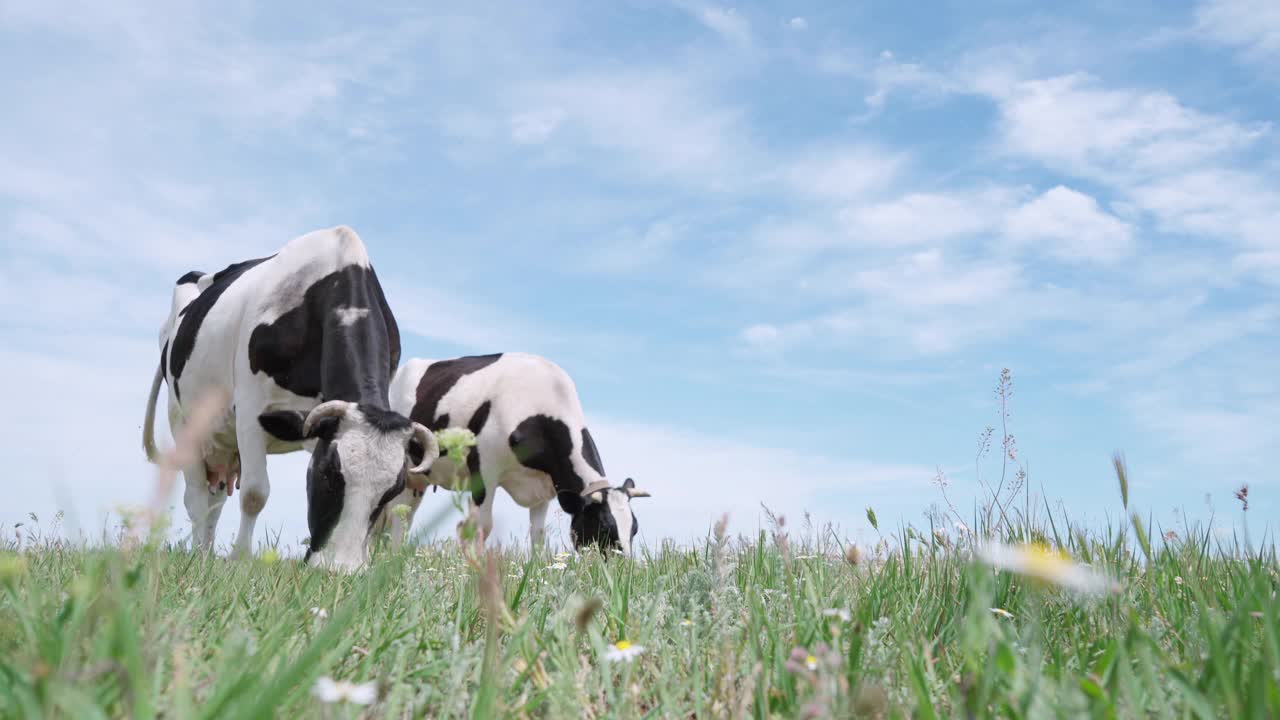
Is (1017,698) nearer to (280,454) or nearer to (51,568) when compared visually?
(51,568)

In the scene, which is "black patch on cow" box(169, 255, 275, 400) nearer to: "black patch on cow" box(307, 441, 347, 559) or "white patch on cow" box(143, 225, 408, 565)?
"white patch on cow" box(143, 225, 408, 565)

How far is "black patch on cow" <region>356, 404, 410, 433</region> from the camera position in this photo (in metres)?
7.08

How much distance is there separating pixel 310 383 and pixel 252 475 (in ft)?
3.09

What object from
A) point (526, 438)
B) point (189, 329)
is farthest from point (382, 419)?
point (526, 438)

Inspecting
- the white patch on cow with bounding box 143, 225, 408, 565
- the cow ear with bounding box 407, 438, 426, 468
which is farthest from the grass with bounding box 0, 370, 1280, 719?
the white patch on cow with bounding box 143, 225, 408, 565

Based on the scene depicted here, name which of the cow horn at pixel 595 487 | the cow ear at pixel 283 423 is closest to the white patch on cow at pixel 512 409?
the cow horn at pixel 595 487

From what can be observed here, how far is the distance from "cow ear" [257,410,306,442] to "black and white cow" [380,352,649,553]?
4195 mm

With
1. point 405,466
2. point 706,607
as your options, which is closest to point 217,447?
point 405,466

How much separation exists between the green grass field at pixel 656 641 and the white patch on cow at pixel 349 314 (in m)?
4.06

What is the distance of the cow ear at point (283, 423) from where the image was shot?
7867mm

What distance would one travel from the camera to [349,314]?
8422mm

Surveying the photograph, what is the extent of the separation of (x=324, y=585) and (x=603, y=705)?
Result: 238 cm

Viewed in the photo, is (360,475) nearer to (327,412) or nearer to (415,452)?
(327,412)

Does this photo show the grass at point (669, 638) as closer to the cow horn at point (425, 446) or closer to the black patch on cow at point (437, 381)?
the cow horn at point (425, 446)
